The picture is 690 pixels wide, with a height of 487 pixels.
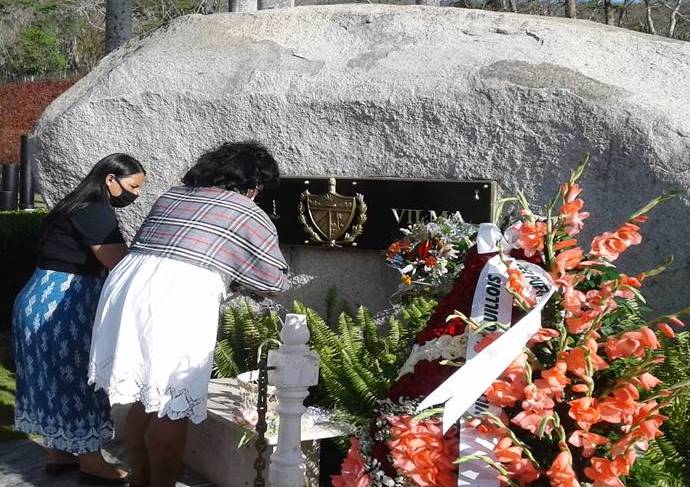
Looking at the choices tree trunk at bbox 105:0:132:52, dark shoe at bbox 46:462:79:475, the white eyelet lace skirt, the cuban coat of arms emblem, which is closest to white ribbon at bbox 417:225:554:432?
the white eyelet lace skirt

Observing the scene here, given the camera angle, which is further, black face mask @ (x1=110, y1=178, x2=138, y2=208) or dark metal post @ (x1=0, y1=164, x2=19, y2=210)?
dark metal post @ (x1=0, y1=164, x2=19, y2=210)

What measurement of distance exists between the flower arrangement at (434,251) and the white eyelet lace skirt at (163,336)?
3.71ft

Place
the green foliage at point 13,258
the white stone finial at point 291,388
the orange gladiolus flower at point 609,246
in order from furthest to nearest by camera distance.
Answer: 1. the green foliage at point 13,258
2. the white stone finial at point 291,388
3. the orange gladiolus flower at point 609,246

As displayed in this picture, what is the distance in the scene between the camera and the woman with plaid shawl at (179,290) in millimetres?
3305

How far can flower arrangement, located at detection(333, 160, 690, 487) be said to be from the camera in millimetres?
2158

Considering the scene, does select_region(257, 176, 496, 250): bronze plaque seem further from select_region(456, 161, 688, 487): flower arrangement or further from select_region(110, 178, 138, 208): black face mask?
select_region(456, 161, 688, 487): flower arrangement

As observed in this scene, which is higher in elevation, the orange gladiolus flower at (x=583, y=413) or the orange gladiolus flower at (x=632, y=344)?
the orange gladiolus flower at (x=632, y=344)

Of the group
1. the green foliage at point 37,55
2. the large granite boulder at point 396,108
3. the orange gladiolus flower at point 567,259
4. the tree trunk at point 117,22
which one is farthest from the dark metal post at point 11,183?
the green foliage at point 37,55

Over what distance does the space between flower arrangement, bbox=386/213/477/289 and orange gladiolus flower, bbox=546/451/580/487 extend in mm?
1909

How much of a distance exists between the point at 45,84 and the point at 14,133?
2.96m

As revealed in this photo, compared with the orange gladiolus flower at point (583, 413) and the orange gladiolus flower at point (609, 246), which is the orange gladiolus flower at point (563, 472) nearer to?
the orange gladiolus flower at point (583, 413)

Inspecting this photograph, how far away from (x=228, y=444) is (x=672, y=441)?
1.93 metres

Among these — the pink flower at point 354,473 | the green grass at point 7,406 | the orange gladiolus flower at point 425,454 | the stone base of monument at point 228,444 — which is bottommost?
the green grass at point 7,406

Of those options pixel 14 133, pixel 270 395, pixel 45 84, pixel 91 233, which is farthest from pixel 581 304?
pixel 45 84
